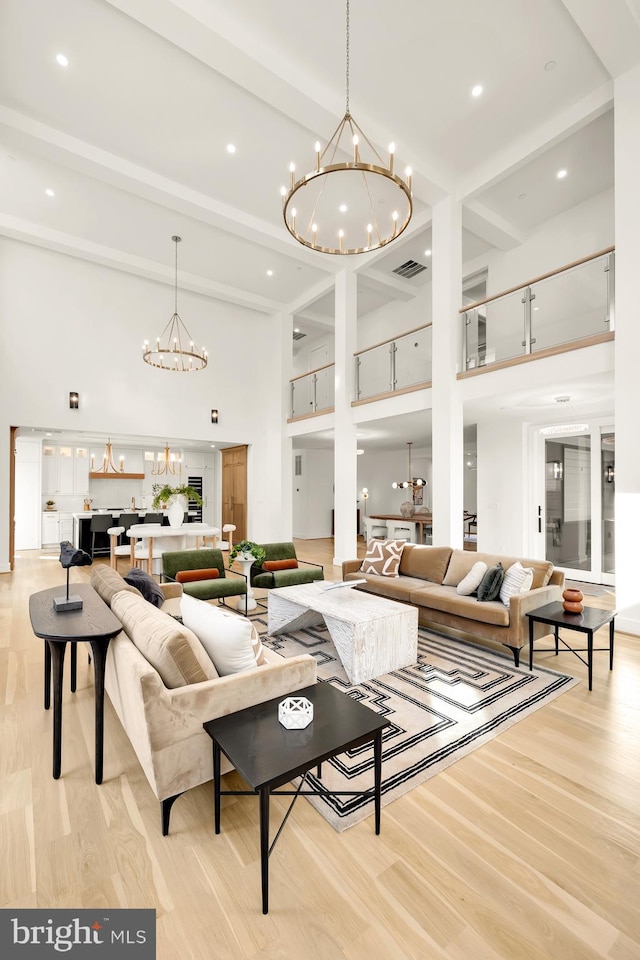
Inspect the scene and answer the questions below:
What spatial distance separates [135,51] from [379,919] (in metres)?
6.55

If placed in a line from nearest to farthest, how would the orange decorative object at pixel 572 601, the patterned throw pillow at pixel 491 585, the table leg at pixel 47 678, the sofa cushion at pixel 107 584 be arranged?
the table leg at pixel 47 678, the sofa cushion at pixel 107 584, the orange decorative object at pixel 572 601, the patterned throw pillow at pixel 491 585

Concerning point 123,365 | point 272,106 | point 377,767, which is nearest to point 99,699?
point 377,767

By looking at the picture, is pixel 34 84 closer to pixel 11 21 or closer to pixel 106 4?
pixel 11 21

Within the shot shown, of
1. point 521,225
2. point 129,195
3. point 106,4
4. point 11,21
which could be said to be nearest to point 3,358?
point 129,195

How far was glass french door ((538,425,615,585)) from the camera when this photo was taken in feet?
21.4

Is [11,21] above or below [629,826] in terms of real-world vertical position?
above

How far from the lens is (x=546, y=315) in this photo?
18.8 ft

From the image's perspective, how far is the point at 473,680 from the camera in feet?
11.0

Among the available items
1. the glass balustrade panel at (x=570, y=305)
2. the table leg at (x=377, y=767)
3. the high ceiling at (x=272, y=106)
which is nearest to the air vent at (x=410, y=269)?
the high ceiling at (x=272, y=106)

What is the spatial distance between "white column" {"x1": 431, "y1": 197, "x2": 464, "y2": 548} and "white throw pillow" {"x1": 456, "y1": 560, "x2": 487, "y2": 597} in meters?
2.04

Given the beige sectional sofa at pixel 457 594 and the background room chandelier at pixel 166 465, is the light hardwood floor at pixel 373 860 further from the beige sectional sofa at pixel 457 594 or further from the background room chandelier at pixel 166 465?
the background room chandelier at pixel 166 465

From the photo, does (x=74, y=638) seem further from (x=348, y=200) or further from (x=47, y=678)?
(x=348, y=200)

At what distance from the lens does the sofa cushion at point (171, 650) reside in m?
1.95

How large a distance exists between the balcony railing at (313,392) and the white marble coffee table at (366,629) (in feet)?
17.3
